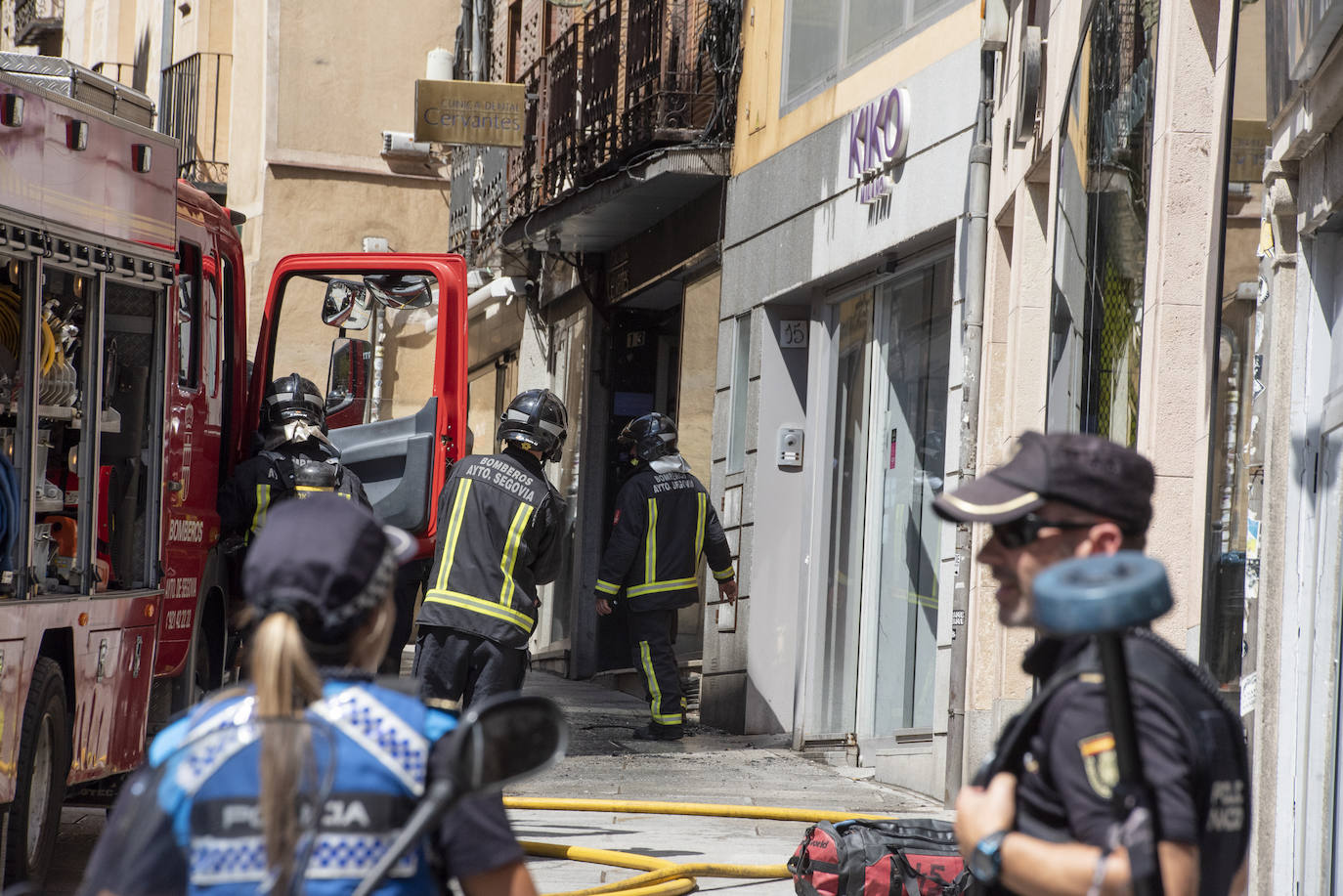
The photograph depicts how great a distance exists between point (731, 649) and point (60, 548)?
6.52 metres

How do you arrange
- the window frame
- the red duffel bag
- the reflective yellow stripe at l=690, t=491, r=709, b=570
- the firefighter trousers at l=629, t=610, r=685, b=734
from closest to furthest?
the red duffel bag → the window frame → the firefighter trousers at l=629, t=610, r=685, b=734 → the reflective yellow stripe at l=690, t=491, r=709, b=570

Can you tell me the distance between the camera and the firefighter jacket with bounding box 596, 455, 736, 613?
1218 centimetres

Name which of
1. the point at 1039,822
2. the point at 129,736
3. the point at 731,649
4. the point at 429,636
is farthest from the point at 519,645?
the point at 1039,822

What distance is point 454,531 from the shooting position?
8.27 metres

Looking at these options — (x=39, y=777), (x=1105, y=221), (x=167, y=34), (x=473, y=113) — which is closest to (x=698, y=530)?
(x=1105, y=221)

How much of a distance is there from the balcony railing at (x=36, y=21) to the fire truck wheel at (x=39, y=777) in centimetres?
2749

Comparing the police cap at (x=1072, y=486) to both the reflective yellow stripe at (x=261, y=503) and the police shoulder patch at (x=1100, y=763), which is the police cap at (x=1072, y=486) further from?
the reflective yellow stripe at (x=261, y=503)

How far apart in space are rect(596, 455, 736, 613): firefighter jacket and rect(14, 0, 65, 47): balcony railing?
75.7 feet

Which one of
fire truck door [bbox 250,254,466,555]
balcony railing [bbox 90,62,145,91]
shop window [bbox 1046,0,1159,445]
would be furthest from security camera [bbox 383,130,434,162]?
shop window [bbox 1046,0,1159,445]

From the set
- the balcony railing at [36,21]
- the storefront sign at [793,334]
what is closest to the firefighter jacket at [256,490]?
the storefront sign at [793,334]

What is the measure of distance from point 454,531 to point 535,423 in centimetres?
64

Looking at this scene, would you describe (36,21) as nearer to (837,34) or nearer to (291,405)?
(837,34)

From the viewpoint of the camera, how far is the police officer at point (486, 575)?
8.10m

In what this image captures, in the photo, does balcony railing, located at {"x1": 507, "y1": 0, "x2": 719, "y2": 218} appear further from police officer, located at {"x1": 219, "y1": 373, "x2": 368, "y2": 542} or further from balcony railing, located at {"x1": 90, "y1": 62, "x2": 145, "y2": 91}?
balcony railing, located at {"x1": 90, "y1": 62, "x2": 145, "y2": 91}
